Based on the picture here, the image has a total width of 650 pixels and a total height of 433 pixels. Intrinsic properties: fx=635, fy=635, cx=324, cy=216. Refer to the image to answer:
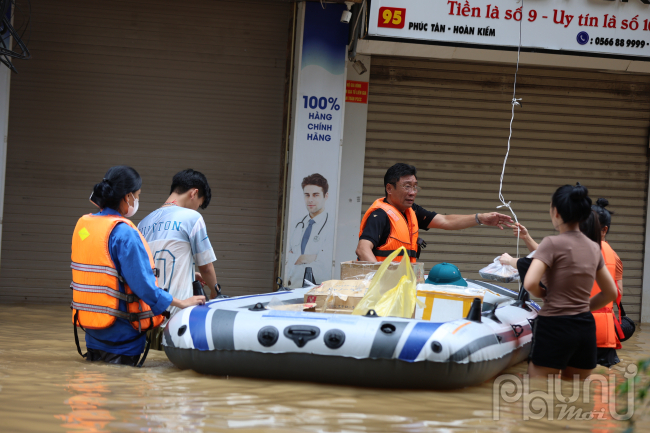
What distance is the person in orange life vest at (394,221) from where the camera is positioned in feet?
17.7

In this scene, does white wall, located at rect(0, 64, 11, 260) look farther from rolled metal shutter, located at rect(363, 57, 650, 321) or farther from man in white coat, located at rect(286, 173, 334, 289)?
rolled metal shutter, located at rect(363, 57, 650, 321)

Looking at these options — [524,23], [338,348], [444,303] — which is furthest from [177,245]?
[524,23]

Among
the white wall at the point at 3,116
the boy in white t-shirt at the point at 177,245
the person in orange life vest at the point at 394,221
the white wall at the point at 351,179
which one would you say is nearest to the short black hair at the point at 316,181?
the white wall at the point at 351,179

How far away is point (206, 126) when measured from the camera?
9.11 meters

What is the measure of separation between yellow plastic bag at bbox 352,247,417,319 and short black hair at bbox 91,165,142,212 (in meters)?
1.69

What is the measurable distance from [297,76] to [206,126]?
1.63m

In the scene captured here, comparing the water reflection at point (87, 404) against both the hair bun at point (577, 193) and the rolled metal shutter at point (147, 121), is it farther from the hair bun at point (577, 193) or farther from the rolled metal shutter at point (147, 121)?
the rolled metal shutter at point (147, 121)

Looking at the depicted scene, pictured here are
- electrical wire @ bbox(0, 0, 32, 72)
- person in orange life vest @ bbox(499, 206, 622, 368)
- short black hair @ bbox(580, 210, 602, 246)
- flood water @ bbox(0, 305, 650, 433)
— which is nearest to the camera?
flood water @ bbox(0, 305, 650, 433)

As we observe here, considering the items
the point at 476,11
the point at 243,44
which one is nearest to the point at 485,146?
the point at 476,11

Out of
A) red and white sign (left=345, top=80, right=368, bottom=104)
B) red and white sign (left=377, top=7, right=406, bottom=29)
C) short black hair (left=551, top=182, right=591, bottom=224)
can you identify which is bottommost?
short black hair (left=551, top=182, right=591, bottom=224)

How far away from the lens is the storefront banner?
7.80 m

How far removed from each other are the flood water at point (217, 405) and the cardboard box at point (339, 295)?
785 mm

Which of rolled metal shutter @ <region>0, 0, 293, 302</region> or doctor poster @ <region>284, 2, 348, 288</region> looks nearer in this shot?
doctor poster @ <region>284, 2, 348, 288</region>

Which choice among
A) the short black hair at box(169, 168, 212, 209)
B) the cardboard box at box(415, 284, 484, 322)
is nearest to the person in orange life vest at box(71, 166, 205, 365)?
the short black hair at box(169, 168, 212, 209)
